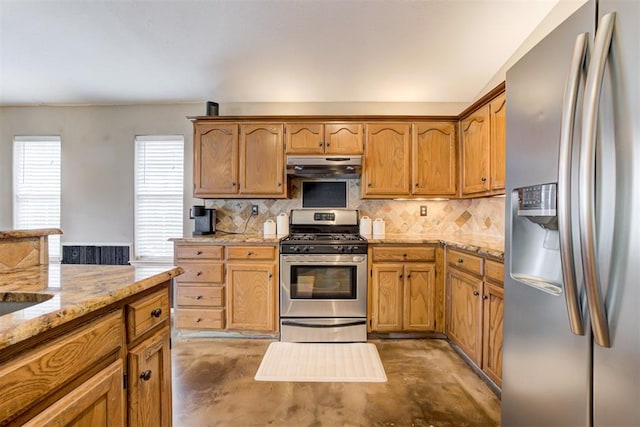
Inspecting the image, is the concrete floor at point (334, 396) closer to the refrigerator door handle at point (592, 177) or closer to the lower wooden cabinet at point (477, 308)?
the lower wooden cabinet at point (477, 308)

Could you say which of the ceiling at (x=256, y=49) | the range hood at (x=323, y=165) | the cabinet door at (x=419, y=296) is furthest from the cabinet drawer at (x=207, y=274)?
the ceiling at (x=256, y=49)

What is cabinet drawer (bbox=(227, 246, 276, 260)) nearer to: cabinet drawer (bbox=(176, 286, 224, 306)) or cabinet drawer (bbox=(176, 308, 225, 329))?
cabinet drawer (bbox=(176, 286, 224, 306))

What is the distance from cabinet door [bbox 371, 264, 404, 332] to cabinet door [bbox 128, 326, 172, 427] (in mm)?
1908

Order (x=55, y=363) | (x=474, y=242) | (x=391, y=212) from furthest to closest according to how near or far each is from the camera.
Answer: (x=391, y=212), (x=474, y=242), (x=55, y=363)

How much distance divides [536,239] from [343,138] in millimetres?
2214

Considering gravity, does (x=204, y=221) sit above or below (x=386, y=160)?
below

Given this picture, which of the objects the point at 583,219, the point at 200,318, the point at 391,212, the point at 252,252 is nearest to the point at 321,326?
the point at 252,252

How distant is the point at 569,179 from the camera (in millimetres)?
881

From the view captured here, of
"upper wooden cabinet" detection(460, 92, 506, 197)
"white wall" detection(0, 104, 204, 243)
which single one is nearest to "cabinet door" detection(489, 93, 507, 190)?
"upper wooden cabinet" detection(460, 92, 506, 197)

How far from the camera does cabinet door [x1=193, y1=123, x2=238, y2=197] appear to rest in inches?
123

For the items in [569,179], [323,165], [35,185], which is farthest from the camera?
[35,185]

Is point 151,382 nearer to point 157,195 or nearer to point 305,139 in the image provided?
point 305,139

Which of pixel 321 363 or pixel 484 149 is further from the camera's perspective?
pixel 484 149

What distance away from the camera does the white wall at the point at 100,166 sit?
3.49m
